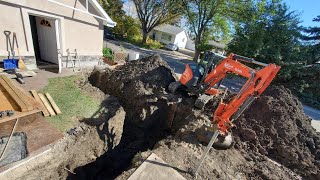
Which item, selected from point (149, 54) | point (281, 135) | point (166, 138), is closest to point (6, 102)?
point (166, 138)

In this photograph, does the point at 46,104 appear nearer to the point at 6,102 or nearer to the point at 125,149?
the point at 6,102

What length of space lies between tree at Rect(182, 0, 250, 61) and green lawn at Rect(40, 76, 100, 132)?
16.9 m

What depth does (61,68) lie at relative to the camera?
9047 millimetres

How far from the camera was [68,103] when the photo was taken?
6.38m

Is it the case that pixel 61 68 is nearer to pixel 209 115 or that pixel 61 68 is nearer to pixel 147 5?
pixel 209 115

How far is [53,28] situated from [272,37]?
52.7ft

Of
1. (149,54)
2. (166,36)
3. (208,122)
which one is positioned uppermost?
(166,36)

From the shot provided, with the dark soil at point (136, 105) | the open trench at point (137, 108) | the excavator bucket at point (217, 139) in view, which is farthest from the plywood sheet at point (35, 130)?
the excavator bucket at point (217, 139)

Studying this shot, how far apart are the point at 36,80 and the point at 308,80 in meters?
17.9

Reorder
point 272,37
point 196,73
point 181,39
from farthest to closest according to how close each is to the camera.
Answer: point 181,39
point 272,37
point 196,73

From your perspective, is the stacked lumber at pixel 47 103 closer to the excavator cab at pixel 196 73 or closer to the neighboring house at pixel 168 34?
the excavator cab at pixel 196 73

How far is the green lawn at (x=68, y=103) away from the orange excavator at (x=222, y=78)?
335 cm

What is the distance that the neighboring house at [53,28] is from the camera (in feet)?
23.4

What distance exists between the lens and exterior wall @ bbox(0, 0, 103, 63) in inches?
275
